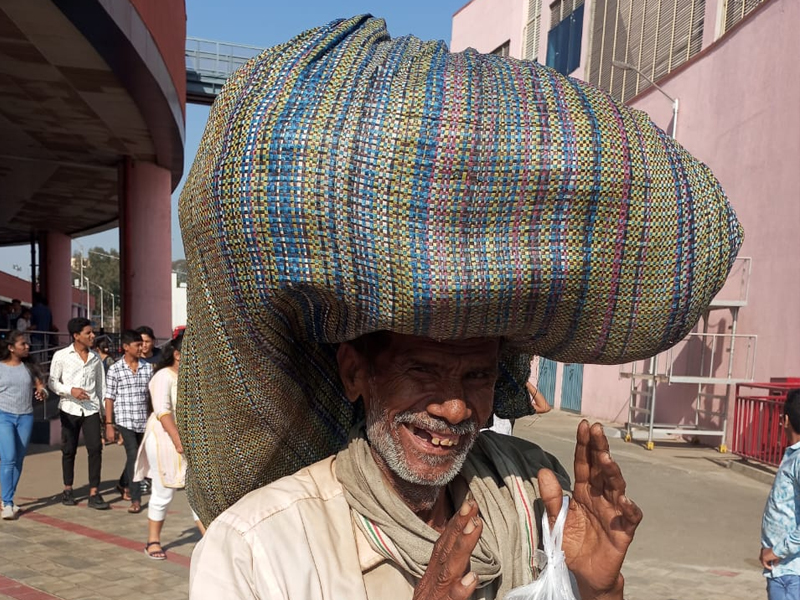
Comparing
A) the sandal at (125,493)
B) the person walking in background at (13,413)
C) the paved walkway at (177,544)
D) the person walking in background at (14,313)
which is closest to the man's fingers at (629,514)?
the paved walkway at (177,544)

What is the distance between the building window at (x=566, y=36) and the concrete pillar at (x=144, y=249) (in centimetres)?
970

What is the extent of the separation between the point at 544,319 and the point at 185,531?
589 cm

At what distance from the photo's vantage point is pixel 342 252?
1.29m

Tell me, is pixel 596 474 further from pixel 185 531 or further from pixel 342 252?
pixel 185 531

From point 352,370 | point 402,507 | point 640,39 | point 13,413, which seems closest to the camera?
point 402,507

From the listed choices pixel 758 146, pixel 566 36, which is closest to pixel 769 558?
pixel 758 146

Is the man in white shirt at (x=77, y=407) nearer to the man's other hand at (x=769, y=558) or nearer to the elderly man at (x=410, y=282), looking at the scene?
the man's other hand at (x=769, y=558)

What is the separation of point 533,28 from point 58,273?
17109 millimetres

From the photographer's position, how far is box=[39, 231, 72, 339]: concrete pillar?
24.5 metres

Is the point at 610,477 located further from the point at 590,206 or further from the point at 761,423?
the point at 761,423

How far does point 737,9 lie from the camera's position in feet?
40.3

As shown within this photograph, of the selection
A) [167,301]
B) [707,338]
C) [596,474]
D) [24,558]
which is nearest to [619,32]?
[707,338]

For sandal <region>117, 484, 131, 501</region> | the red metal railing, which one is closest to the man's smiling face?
sandal <region>117, 484, 131, 501</region>

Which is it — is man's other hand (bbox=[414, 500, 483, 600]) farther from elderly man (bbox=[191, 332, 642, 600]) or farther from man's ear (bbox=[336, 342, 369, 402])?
man's ear (bbox=[336, 342, 369, 402])
